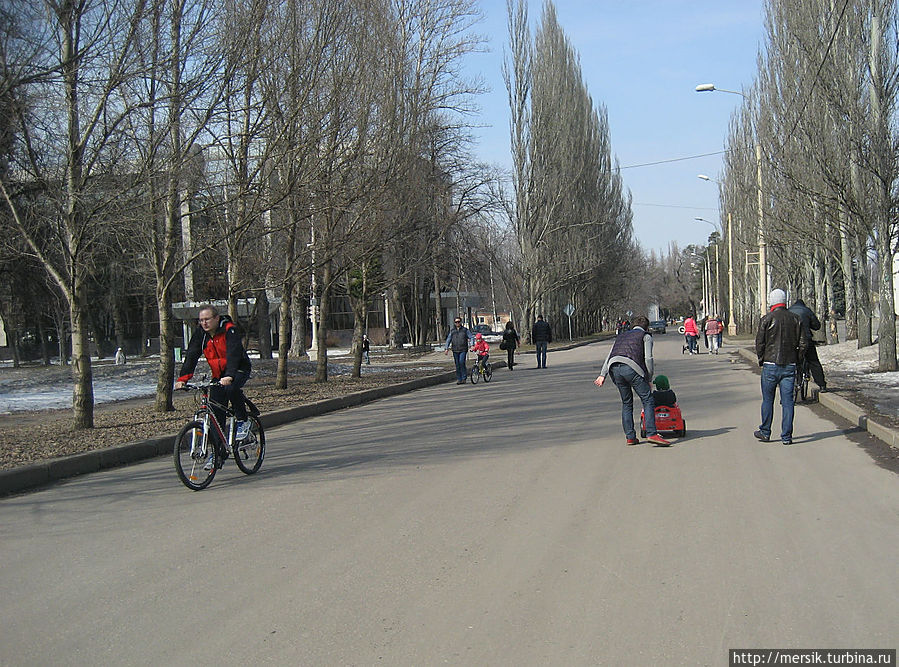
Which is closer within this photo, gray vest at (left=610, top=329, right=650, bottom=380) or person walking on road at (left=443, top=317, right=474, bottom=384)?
gray vest at (left=610, top=329, right=650, bottom=380)

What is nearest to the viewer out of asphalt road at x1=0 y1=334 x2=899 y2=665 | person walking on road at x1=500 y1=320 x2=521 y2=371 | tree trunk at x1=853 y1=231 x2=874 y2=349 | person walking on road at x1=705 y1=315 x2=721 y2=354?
asphalt road at x1=0 y1=334 x2=899 y2=665

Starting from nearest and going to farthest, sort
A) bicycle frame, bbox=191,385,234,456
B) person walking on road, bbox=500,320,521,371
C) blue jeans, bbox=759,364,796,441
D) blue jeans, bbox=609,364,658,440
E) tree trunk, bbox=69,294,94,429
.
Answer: bicycle frame, bbox=191,385,234,456 < blue jeans, bbox=759,364,796,441 < blue jeans, bbox=609,364,658,440 < tree trunk, bbox=69,294,94,429 < person walking on road, bbox=500,320,521,371

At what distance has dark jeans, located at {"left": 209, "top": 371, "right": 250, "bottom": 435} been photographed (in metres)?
9.21

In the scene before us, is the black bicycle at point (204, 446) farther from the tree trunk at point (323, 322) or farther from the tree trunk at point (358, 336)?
the tree trunk at point (358, 336)

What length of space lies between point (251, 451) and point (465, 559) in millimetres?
4470

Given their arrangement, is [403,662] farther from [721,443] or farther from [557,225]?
[557,225]

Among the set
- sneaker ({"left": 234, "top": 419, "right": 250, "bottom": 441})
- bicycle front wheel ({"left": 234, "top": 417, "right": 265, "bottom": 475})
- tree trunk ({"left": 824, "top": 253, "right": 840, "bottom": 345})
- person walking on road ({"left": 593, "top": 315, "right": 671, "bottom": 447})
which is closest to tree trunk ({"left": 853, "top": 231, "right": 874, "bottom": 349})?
tree trunk ({"left": 824, "top": 253, "right": 840, "bottom": 345})

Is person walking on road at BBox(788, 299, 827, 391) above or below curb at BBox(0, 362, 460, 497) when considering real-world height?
above

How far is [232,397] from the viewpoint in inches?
370

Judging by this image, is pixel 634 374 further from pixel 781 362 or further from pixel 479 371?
pixel 479 371

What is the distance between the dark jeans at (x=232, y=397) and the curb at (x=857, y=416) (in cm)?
733

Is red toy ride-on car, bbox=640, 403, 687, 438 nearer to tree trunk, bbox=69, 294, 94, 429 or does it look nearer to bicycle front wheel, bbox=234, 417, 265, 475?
bicycle front wheel, bbox=234, 417, 265, 475

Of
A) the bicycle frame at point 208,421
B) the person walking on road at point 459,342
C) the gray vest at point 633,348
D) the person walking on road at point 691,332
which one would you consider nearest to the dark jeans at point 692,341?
the person walking on road at point 691,332

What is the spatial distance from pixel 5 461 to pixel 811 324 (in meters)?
11.9
